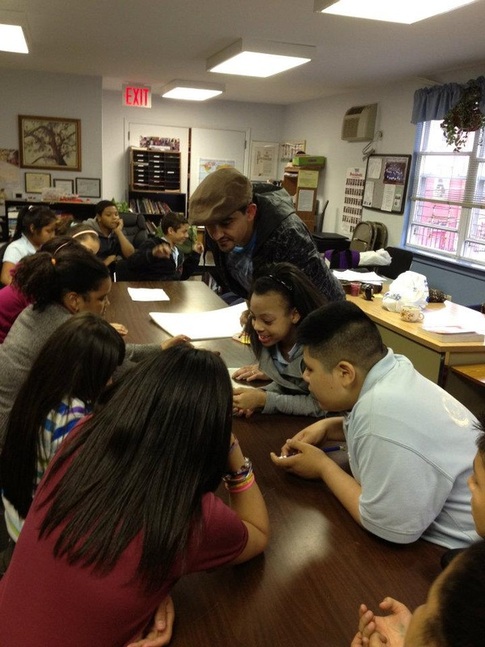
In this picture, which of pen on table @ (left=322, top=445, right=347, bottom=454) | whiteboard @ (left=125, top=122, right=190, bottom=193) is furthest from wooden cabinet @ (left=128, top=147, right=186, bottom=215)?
pen on table @ (left=322, top=445, right=347, bottom=454)

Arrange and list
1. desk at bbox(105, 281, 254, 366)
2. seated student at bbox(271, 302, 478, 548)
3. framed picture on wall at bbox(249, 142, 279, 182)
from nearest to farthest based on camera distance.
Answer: seated student at bbox(271, 302, 478, 548) < desk at bbox(105, 281, 254, 366) < framed picture on wall at bbox(249, 142, 279, 182)

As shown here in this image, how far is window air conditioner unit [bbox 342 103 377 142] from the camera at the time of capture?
6.34 metres

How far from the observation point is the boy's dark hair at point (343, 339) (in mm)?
1163

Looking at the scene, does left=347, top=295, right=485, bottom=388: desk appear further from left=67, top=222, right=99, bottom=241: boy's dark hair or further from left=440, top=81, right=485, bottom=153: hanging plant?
left=440, top=81, right=485, bottom=153: hanging plant

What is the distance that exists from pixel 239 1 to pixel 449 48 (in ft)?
6.22

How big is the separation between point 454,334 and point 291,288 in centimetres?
149

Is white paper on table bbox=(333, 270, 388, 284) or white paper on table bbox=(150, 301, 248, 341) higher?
white paper on table bbox=(150, 301, 248, 341)

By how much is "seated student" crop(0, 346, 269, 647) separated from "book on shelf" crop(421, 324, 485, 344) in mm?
2085

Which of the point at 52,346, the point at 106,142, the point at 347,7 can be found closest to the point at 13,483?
the point at 52,346

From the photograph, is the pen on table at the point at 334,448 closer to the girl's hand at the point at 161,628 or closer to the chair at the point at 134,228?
the girl's hand at the point at 161,628

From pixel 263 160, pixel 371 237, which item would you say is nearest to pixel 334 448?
pixel 371 237

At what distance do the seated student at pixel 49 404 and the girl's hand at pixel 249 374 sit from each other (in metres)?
0.46

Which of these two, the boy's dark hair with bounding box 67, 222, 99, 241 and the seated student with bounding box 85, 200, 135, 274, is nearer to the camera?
the boy's dark hair with bounding box 67, 222, 99, 241

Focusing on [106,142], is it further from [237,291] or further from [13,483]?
[13,483]
